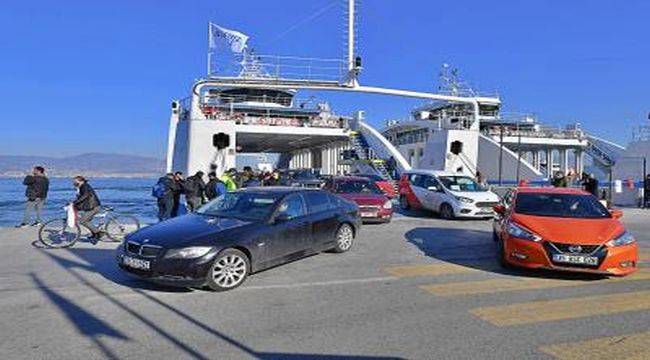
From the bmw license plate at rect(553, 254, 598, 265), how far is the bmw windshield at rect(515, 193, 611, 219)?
4.03ft

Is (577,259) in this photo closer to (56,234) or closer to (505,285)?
(505,285)

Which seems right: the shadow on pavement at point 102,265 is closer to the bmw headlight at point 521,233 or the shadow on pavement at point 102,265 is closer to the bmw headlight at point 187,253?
the bmw headlight at point 187,253

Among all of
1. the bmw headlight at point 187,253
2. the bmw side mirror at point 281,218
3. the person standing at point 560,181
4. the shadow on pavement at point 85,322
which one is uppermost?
the person standing at point 560,181

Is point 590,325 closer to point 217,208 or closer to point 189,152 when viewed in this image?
point 217,208

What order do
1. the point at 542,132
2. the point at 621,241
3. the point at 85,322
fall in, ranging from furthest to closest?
1. the point at 542,132
2. the point at 621,241
3. the point at 85,322

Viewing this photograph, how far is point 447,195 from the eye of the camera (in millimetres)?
16359

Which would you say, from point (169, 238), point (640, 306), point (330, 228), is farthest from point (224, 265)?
point (640, 306)

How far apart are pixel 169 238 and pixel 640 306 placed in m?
5.80

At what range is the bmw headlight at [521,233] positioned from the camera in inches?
310

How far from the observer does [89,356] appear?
4.58 m

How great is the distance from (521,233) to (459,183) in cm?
929

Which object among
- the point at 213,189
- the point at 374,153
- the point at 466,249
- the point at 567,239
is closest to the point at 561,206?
the point at 567,239

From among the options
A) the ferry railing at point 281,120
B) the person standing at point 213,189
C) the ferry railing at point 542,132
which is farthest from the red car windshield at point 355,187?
the ferry railing at point 542,132

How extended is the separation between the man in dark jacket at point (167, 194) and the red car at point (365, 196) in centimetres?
449
